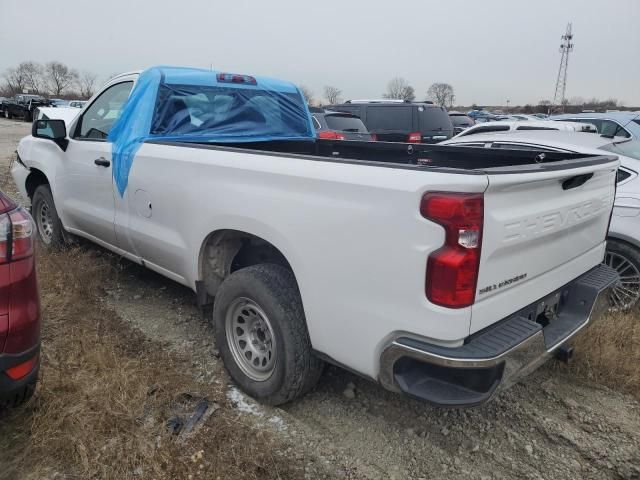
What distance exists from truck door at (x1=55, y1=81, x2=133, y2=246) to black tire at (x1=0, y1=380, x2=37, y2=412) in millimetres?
1844

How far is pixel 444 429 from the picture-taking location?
2906 millimetres

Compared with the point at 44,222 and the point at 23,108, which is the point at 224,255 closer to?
the point at 44,222

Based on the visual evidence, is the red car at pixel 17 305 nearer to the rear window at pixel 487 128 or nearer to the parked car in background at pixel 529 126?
the parked car in background at pixel 529 126

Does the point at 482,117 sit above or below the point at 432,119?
below

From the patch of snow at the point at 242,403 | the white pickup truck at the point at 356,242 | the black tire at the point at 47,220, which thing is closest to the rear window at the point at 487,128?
the white pickup truck at the point at 356,242

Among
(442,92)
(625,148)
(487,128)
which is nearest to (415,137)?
(487,128)

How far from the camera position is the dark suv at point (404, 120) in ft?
41.1

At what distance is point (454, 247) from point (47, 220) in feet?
16.3

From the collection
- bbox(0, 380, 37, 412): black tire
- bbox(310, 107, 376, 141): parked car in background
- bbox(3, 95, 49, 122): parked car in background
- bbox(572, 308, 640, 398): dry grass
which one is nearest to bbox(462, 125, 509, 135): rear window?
bbox(310, 107, 376, 141): parked car in background

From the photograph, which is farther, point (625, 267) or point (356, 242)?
point (625, 267)

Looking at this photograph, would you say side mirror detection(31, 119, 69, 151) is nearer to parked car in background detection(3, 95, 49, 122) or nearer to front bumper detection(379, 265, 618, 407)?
front bumper detection(379, 265, 618, 407)

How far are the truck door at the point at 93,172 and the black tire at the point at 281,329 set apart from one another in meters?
1.74

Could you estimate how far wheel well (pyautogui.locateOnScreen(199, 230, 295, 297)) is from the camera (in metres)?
3.28

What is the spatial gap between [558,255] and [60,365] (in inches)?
117
